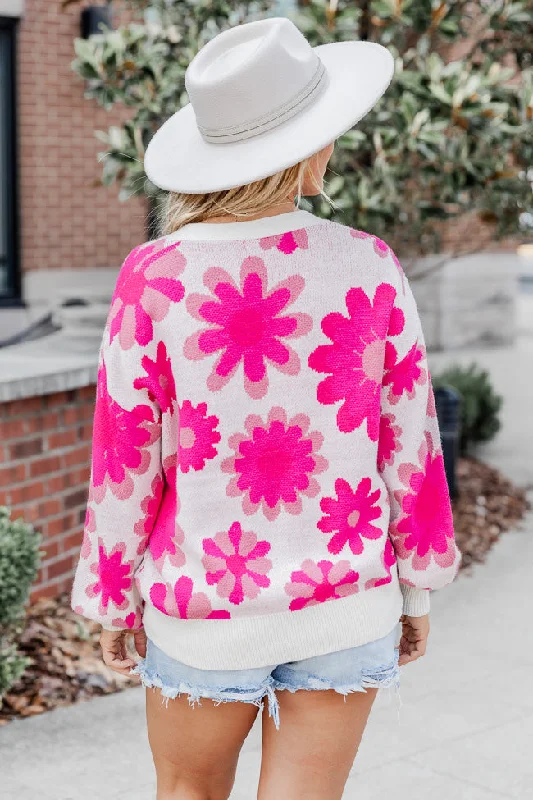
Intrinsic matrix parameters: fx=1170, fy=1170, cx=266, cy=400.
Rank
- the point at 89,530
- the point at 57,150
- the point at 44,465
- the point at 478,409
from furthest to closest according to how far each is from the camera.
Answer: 1. the point at 57,150
2. the point at 478,409
3. the point at 44,465
4. the point at 89,530

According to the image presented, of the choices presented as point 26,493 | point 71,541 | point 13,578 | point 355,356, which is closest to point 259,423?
point 355,356

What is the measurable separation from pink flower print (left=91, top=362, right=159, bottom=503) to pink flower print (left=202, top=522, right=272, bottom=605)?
0.21 m

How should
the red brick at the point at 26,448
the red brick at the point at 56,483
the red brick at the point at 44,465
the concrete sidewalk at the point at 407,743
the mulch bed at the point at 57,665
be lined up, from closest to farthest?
the concrete sidewalk at the point at 407,743 → the mulch bed at the point at 57,665 → the red brick at the point at 26,448 → the red brick at the point at 44,465 → the red brick at the point at 56,483

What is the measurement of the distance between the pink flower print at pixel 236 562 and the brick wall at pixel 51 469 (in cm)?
314

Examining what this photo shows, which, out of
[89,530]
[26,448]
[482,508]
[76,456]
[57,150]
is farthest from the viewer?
[57,150]

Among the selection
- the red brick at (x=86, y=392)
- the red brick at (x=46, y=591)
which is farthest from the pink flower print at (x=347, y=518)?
the red brick at (x=86, y=392)

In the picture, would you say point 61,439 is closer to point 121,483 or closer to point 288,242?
point 121,483

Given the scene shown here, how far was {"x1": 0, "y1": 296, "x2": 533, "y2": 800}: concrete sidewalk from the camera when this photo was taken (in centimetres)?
385

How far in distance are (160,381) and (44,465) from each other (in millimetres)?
3321

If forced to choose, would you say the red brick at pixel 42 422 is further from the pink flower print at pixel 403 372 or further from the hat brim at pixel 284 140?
the pink flower print at pixel 403 372

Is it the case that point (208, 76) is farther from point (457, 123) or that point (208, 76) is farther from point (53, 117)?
point (53, 117)

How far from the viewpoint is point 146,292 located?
2.15 metres

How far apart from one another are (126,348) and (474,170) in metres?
4.70

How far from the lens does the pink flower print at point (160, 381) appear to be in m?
2.17
